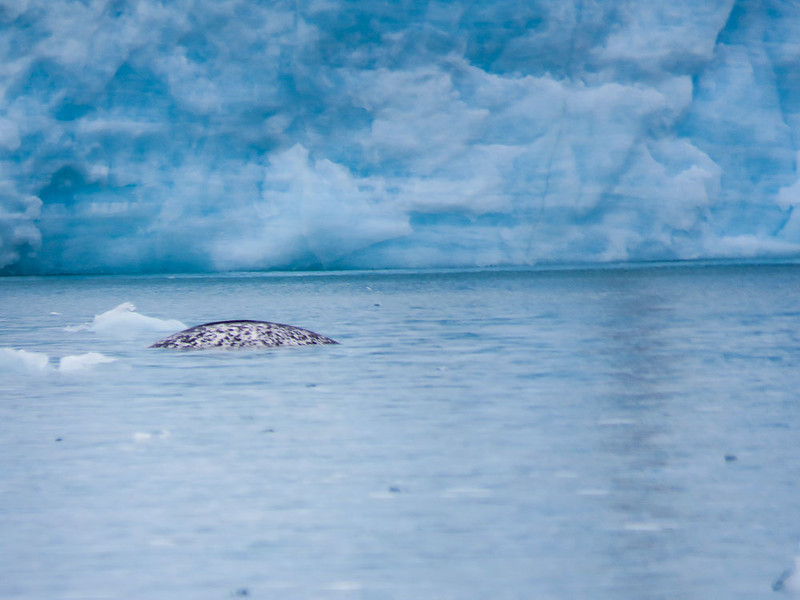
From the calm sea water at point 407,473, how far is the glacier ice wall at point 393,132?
15177 mm

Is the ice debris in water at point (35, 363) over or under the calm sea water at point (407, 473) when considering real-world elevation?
over

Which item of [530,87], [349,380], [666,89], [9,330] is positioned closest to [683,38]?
[666,89]

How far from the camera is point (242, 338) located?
11172 millimetres

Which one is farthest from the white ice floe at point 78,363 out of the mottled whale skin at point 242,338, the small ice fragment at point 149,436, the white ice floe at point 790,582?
the white ice floe at point 790,582

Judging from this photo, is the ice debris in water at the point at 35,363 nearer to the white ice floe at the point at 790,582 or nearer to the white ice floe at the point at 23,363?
the white ice floe at the point at 23,363

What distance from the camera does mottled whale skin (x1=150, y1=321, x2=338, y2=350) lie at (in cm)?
1110

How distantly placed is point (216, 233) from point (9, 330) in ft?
39.3

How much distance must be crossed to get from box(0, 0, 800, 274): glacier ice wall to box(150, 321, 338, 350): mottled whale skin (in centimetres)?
1431

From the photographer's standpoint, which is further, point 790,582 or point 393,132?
point 393,132

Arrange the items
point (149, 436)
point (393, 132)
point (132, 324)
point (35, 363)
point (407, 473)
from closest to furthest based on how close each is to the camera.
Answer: point (407, 473), point (149, 436), point (35, 363), point (132, 324), point (393, 132)

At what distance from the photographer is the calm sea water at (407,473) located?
3238mm

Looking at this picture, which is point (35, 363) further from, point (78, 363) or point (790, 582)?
point (790, 582)

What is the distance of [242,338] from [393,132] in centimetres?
1488

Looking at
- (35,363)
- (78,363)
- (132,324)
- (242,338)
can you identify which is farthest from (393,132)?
(35,363)
